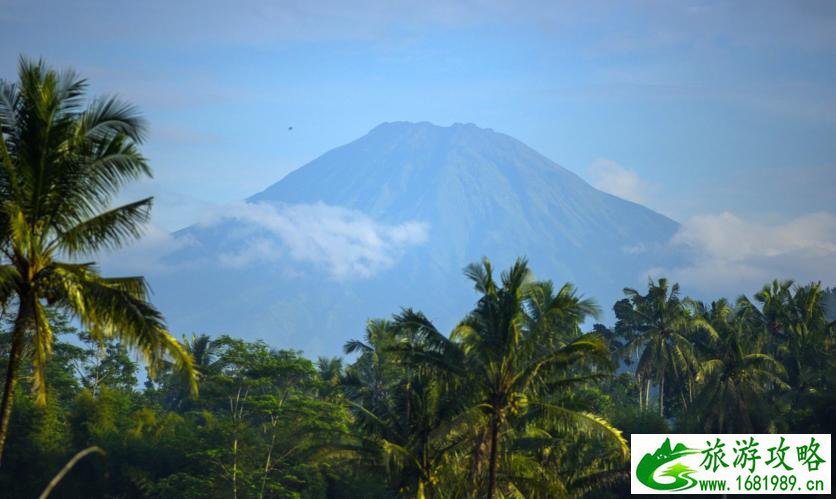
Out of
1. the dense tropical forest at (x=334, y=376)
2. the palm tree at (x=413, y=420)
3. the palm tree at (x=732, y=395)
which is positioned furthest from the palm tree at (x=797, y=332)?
the palm tree at (x=413, y=420)

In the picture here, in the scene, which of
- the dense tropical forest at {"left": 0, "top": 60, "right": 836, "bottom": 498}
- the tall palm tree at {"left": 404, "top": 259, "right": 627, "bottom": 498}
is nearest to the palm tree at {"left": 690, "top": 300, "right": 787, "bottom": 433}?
the dense tropical forest at {"left": 0, "top": 60, "right": 836, "bottom": 498}

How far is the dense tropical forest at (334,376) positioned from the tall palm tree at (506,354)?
7cm

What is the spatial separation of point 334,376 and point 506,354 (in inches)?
1920

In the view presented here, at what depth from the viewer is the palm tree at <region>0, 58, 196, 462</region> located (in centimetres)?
1811

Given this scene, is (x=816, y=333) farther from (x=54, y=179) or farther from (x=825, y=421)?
(x=54, y=179)

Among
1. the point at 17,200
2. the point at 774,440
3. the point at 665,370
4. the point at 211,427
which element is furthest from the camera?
the point at 665,370

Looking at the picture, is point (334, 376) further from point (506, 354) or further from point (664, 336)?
point (506, 354)

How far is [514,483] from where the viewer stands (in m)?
36.6

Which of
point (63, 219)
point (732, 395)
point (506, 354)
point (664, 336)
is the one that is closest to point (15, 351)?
point (63, 219)

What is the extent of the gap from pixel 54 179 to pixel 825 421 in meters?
51.9

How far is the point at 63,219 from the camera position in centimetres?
1900

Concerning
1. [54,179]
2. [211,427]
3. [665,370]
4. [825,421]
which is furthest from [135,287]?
[665,370]

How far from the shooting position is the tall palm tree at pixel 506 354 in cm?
3278

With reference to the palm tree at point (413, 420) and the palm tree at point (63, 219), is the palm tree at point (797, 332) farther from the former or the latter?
the palm tree at point (63, 219)
